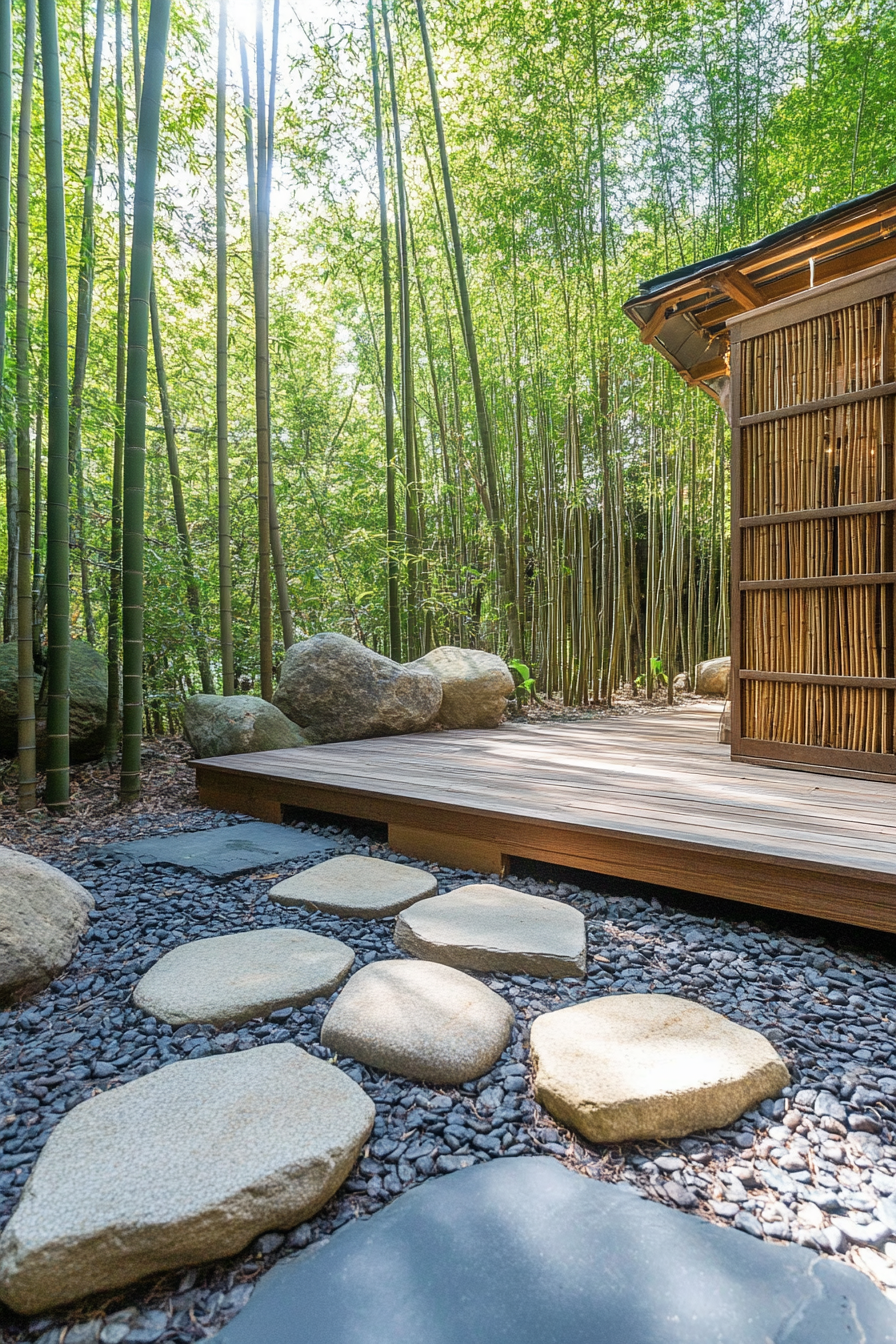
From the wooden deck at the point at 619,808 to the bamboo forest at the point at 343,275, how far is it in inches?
33.1

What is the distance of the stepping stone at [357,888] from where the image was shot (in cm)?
184

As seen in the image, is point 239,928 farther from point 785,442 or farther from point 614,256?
point 614,256

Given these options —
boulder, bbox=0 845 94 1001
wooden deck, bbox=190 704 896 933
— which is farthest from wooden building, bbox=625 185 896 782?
Result: boulder, bbox=0 845 94 1001

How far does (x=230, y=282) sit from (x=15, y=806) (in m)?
3.55

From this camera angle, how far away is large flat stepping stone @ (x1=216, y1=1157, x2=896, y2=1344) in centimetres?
74

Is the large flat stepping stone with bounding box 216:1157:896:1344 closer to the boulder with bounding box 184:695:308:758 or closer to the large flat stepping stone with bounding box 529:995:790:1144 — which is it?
the large flat stepping stone with bounding box 529:995:790:1144

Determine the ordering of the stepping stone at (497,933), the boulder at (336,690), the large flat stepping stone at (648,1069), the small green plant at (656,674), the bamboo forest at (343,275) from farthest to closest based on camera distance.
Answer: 1. the small green plant at (656,674)
2. the boulder at (336,690)
3. the bamboo forest at (343,275)
4. the stepping stone at (497,933)
5. the large flat stepping stone at (648,1069)

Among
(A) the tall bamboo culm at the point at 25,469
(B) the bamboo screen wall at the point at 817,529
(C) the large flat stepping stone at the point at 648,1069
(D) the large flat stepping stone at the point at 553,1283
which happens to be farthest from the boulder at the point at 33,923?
(B) the bamboo screen wall at the point at 817,529

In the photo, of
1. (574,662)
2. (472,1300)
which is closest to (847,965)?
(472,1300)

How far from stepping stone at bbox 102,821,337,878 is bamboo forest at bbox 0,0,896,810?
1.99ft

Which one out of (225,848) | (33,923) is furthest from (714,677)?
(33,923)

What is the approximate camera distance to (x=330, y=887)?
1.96 meters

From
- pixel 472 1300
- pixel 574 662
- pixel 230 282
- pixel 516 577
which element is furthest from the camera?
pixel 574 662

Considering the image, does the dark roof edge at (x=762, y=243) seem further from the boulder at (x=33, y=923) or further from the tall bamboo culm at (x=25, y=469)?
the boulder at (x=33, y=923)
